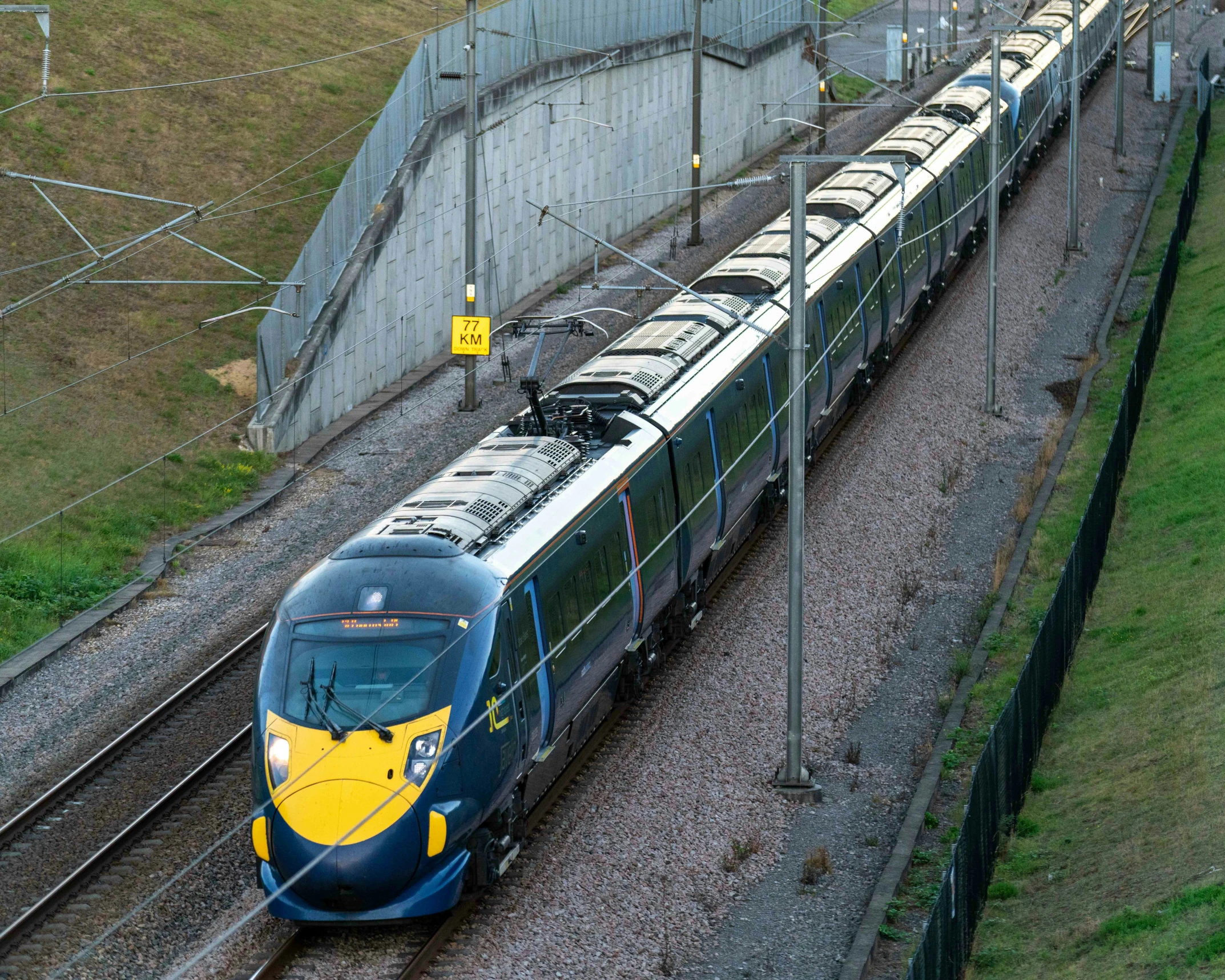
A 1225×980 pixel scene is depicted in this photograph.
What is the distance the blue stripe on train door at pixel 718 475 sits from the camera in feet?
70.6

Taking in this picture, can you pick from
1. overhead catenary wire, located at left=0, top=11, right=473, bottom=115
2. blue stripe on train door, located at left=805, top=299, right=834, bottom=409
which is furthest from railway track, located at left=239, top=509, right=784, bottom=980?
overhead catenary wire, located at left=0, top=11, right=473, bottom=115

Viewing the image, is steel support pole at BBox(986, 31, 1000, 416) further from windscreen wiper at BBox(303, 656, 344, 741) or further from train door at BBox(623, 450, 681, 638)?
windscreen wiper at BBox(303, 656, 344, 741)

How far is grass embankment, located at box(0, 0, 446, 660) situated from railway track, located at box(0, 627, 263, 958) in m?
3.36

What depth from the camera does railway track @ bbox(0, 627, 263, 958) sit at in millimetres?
15820

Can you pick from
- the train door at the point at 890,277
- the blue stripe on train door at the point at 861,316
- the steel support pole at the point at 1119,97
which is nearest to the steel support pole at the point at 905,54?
the steel support pole at the point at 1119,97

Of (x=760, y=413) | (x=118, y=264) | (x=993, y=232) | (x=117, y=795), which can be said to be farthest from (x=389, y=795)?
(x=118, y=264)

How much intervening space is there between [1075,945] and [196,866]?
8302 mm

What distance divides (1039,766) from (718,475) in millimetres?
5704

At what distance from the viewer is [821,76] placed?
6094 centimetres

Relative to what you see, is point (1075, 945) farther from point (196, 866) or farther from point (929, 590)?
point (929, 590)

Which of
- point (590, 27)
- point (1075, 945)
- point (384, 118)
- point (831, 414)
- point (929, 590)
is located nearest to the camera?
point (1075, 945)

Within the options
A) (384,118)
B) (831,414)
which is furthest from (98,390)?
(831,414)

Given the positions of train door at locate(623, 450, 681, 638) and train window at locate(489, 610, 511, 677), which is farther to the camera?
train door at locate(623, 450, 681, 638)

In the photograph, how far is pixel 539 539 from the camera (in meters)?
A: 16.1
